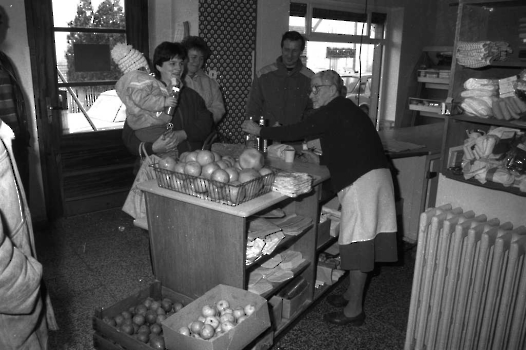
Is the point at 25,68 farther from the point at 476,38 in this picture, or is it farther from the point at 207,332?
the point at 476,38

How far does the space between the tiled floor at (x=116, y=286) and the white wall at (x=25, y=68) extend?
0.30 meters

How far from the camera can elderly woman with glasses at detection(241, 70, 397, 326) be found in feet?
7.59

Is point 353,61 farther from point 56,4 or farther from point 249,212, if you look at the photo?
point 249,212

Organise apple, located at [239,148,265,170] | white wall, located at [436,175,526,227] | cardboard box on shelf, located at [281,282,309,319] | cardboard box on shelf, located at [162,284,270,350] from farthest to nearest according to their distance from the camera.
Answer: cardboard box on shelf, located at [281,282,309,319]
apple, located at [239,148,265,170]
white wall, located at [436,175,526,227]
cardboard box on shelf, located at [162,284,270,350]

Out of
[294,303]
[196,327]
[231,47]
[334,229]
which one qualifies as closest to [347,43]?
[231,47]

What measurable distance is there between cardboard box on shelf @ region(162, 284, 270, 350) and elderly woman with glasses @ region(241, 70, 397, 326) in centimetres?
64

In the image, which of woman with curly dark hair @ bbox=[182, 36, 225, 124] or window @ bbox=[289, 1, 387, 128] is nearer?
woman with curly dark hair @ bbox=[182, 36, 225, 124]

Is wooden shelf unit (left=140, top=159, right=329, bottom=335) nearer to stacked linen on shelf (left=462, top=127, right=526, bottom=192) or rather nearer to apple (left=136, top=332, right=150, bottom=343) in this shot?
apple (left=136, top=332, right=150, bottom=343)

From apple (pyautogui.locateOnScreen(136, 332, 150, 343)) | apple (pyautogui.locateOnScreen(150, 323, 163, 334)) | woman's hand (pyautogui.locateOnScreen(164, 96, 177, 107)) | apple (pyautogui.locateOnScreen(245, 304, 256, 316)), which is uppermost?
woman's hand (pyautogui.locateOnScreen(164, 96, 177, 107))

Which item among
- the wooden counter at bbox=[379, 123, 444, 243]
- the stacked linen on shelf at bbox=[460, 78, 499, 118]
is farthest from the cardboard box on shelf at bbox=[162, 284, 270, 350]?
the wooden counter at bbox=[379, 123, 444, 243]

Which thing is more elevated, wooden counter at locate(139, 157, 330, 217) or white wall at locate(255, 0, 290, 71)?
white wall at locate(255, 0, 290, 71)

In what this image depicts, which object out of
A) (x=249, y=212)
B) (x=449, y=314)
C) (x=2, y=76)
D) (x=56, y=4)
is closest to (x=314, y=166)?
(x=249, y=212)

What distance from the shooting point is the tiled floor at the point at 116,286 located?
246 cm

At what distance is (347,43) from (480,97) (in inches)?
171
